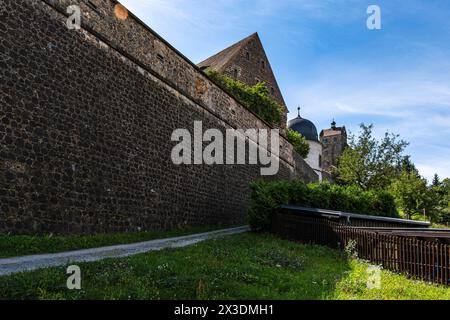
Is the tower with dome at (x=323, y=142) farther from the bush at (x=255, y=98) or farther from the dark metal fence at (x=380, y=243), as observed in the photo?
the dark metal fence at (x=380, y=243)

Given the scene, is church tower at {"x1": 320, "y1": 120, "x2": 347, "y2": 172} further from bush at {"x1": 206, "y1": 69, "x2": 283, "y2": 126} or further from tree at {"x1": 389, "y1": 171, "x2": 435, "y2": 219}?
bush at {"x1": 206, "y1": 69, "x2": 283, "y2": 126}

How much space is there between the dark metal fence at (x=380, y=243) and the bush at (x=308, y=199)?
652 mm

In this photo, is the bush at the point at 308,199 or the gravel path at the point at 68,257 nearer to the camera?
the gravel path at the point at 68,257

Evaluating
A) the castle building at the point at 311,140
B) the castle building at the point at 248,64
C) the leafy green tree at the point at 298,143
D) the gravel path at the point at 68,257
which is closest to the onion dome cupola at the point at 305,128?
the castle building at the point at 311,140

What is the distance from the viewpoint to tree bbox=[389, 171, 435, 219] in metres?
44.3

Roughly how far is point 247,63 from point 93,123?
24.0 metres

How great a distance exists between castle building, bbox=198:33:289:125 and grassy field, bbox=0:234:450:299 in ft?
76.4

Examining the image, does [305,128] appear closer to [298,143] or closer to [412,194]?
[412,194]

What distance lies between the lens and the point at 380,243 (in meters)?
11.9

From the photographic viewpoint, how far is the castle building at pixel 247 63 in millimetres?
32344

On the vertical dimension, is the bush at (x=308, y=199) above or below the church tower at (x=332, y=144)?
below

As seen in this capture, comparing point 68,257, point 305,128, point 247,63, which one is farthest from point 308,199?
point 305,128

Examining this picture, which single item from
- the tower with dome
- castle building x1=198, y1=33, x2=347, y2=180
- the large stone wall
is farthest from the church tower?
the large stone wall
